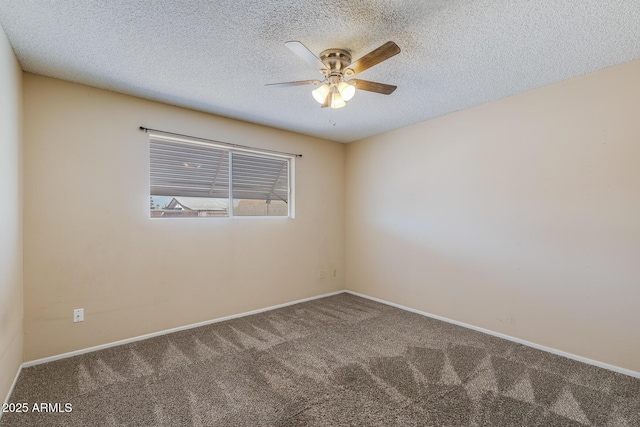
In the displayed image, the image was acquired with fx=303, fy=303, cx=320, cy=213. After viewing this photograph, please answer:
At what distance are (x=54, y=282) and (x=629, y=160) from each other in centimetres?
471

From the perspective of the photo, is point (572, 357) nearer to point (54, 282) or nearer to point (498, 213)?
point (498, 213)

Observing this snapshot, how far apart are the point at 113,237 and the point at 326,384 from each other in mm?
2289

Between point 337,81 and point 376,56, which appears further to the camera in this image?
point 337,81

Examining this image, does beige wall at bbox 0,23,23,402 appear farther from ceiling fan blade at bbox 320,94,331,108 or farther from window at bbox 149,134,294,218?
ceiling fan blade at bbox 320,94,331,108

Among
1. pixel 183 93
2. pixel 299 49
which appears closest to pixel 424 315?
pixel 299 49

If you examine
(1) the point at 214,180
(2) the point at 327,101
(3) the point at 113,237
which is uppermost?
(2) the point at 327,101

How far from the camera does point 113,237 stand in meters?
2.80

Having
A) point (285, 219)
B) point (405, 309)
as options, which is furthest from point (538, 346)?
point (285, 219)

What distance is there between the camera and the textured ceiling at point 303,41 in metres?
1.72

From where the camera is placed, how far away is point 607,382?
2199mm

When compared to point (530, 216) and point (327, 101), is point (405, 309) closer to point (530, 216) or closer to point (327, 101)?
point (530, 216)

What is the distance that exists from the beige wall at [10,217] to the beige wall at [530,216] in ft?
12.0

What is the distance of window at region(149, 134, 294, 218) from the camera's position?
317 cm

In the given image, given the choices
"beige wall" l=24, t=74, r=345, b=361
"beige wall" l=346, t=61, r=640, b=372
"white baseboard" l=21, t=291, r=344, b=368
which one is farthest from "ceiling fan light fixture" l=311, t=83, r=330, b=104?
"white baseboard" l=21, t=291, r=344, b=368
